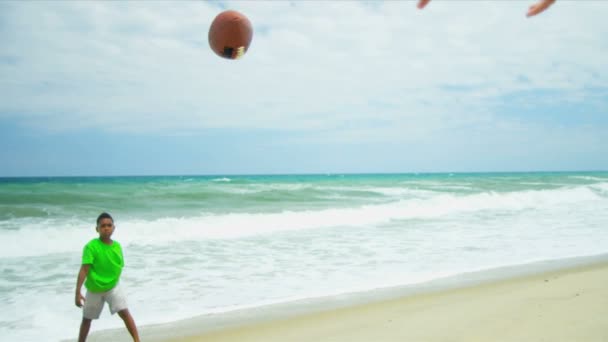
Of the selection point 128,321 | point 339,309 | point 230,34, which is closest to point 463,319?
point 339,309

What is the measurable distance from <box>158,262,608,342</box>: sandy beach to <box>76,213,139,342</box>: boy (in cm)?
85

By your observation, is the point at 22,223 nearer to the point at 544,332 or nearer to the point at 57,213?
the point at 57,213

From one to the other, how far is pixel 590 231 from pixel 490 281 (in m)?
6.82

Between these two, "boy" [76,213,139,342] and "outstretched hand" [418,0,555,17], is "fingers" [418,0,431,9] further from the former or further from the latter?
"boy" [76,213,139,342]

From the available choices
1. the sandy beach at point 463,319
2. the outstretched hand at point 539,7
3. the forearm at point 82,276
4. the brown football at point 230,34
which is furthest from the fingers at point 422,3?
the forearm at point 82,276

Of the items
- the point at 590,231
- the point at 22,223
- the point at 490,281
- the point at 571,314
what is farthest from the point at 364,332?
the point at 22,223

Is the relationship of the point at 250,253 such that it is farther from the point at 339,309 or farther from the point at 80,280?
the point at 80,280

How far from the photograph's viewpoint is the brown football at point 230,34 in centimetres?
430

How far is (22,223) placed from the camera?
14445 millimetres

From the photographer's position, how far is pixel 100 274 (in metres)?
4.06

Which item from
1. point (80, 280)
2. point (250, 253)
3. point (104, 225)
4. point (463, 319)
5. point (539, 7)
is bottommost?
point (250, 253)

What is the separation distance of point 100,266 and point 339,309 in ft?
8.89

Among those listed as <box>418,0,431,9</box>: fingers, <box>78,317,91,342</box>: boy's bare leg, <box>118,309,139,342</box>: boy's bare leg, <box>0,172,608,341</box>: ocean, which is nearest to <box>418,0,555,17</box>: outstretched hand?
<box>418,0,431,9</box>: fingers

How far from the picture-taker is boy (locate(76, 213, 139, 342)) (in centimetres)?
402
